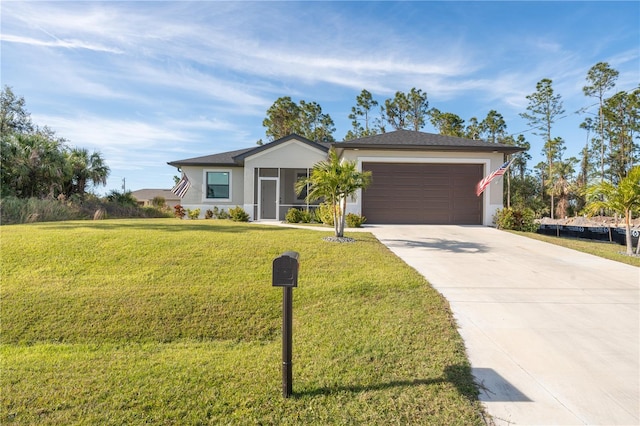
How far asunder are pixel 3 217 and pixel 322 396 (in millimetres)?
16576

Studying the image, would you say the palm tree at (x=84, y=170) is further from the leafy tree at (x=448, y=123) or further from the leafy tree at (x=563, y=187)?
the leafy tree at (x=563, y=187)

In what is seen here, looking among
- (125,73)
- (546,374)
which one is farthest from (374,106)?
(546,374)

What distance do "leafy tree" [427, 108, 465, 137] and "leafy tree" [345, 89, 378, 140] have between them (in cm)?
680

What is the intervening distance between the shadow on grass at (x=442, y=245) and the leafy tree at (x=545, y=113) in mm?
27109

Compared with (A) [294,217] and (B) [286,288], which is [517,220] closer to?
(A) [294,217]

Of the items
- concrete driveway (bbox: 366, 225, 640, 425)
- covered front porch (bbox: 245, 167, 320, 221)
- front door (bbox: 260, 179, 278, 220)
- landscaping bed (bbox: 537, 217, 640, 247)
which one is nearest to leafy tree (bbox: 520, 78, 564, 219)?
landscaping bed (bbox: 537, 217, 640, 247)

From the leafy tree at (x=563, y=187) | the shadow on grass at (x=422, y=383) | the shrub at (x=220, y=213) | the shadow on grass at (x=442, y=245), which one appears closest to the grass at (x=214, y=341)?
the shadow on grass at (x=422, y=383)

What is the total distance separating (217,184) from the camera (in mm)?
18297

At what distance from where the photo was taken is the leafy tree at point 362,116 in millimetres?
36000

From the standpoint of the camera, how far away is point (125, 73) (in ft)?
37.2

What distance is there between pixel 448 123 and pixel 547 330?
3193 centimetres

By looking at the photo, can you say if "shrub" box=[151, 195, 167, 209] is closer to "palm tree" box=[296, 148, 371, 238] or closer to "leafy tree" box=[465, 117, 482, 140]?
"palm tree" box=[296, 148, 371, 238]

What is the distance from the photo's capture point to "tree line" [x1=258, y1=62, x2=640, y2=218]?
92.6 feet

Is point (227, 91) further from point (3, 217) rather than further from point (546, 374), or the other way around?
point (546, 374)
